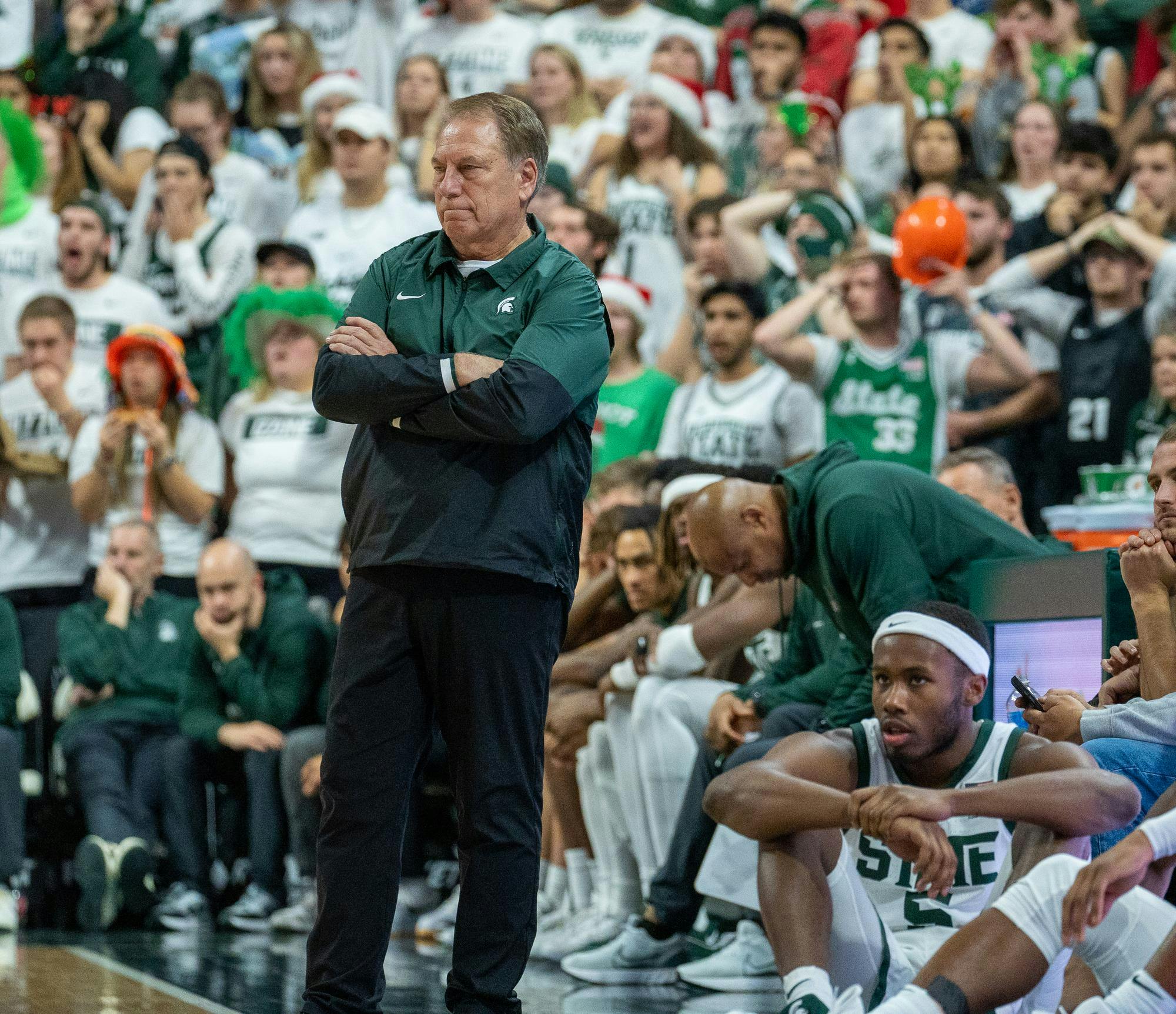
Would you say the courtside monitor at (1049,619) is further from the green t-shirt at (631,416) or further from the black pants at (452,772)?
the green t-shirt at (631,416)

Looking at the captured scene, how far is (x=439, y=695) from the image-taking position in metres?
3.87

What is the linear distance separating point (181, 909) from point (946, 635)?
4.37 m

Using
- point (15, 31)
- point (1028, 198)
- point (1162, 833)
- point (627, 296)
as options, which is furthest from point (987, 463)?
point (15, 31)

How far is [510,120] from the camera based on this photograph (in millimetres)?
3951

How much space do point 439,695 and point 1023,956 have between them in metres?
1.29

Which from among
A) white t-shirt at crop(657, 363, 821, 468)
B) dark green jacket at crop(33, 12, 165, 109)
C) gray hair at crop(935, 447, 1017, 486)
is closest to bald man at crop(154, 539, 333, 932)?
white t-shirt at crop(657, 363, 821, 468)

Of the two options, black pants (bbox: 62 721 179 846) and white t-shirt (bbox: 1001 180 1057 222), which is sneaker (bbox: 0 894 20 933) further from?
white t-shirt (bbox: 1001 180 1057 222)

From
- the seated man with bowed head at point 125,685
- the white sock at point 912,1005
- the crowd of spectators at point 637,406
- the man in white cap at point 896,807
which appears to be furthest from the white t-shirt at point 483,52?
the white sock at point 912,1005

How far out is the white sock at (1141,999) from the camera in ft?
11.3

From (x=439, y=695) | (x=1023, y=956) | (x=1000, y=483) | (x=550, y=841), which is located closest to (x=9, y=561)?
(x=550, y=841)

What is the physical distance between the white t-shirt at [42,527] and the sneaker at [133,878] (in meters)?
1.72

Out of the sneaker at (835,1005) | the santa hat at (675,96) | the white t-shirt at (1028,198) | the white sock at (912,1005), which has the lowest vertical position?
the sneaker at (835,1005)

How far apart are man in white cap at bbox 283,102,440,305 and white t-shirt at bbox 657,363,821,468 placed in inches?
90.9

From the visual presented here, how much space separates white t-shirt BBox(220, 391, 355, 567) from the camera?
27.8 ft
